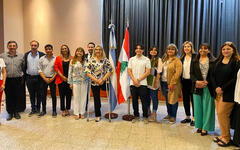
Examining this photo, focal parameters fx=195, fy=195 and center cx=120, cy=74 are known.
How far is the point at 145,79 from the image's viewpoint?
142 inches

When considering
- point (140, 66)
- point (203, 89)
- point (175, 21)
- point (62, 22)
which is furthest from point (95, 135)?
point (62, 22)

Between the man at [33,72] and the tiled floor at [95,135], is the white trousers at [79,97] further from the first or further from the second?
the man at [33,72]

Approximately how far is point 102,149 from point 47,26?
4.94 metres

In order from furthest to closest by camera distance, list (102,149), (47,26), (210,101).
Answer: (47,26)
(210,101)
(102,149)

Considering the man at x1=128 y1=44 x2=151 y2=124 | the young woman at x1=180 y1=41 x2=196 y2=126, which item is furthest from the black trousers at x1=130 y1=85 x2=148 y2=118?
the young woman at x1=180 y1=41 x2=196 y2=126

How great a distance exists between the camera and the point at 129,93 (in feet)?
12.6

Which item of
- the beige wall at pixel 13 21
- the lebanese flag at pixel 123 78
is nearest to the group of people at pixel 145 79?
the lebanese flag at pixel 123 78

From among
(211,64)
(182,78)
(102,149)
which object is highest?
(211,64)

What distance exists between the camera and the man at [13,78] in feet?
12.5

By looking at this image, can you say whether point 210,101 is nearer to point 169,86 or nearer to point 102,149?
point 169,86

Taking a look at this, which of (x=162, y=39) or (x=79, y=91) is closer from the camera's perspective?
(x=79, y=91)

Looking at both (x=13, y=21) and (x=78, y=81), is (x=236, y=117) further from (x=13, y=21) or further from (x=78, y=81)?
(x=13, y=21)

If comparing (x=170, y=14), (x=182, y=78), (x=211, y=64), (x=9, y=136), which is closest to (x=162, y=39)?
(x=170, y=14)

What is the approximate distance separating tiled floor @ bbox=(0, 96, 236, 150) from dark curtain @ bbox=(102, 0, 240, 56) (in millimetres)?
2409
